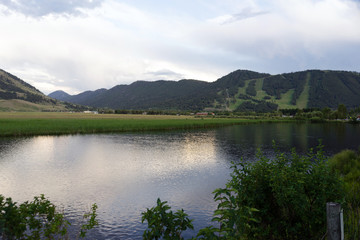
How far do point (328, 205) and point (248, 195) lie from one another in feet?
15.4

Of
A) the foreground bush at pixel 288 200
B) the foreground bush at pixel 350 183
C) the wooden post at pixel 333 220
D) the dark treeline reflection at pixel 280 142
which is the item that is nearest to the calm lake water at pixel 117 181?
the dark treeline reflection at pixel 280 142

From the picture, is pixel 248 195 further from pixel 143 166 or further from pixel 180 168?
pixel 143 166

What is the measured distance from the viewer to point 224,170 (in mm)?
30047

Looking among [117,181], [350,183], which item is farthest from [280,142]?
[117,181]

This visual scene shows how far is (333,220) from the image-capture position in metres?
5.66

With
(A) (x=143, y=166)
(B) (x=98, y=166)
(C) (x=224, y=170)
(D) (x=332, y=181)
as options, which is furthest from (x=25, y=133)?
(D) (x=332, y=181)

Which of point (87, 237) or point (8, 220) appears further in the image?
point (87, 237)

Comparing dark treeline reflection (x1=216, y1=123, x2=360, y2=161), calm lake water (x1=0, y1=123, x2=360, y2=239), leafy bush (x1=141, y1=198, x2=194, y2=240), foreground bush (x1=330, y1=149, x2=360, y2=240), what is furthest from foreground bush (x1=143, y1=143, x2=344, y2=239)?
dark treeline reflection (x1=216, y1=123, x2=360, y2=161)

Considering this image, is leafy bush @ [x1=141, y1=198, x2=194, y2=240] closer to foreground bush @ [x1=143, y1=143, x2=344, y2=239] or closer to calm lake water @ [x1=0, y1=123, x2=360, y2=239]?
foreground bush @ [x1=143, y1=143, x2=344, y2=239]

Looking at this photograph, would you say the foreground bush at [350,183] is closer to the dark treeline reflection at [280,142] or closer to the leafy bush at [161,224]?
the dark treeline reflection at [280,142]

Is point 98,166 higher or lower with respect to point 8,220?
lower

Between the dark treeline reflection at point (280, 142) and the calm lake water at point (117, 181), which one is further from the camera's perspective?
the dark treeline reflection at point (280, 142)

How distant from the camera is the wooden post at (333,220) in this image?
220 inches

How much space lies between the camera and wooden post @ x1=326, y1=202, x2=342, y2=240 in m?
5.60
